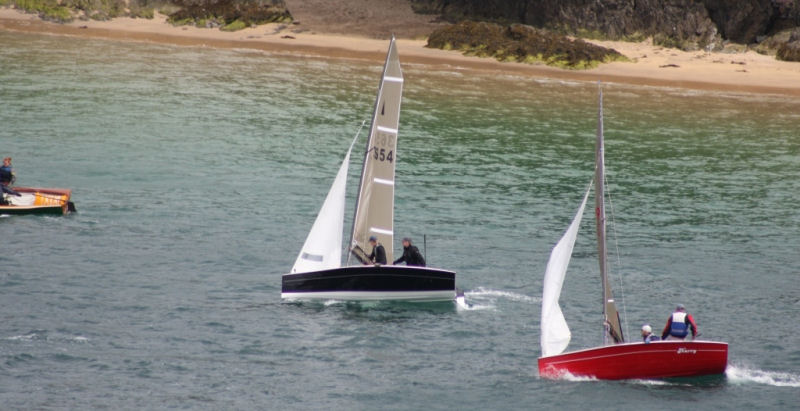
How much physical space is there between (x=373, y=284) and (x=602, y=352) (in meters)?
8.98

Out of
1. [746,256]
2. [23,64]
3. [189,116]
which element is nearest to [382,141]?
[746,256]

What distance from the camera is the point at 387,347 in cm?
3256

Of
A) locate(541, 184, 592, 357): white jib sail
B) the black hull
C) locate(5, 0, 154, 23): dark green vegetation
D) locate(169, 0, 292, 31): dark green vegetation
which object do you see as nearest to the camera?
locate(541, 184, 592, 357): white jib sail

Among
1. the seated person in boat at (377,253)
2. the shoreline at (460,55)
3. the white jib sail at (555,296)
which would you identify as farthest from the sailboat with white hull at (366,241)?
the shoreline at (460,55)

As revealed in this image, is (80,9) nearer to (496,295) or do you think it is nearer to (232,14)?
(232,14)

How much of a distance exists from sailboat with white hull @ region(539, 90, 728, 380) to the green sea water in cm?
47

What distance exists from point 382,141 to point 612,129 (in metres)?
38.1

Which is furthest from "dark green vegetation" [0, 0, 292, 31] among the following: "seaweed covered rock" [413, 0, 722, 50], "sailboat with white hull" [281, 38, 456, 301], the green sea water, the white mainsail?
"sailboat with white hull" [281, 38, 456, 301]

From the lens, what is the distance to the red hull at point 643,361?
97.6ft

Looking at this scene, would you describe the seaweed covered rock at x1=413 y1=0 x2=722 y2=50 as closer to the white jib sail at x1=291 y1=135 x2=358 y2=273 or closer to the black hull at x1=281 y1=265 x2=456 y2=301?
the white jib sail at x1=291 y1=135 x2=358 y2=273

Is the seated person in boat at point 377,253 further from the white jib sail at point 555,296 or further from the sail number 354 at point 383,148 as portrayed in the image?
the white jib sail at point 555,296

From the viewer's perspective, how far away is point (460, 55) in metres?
98.1

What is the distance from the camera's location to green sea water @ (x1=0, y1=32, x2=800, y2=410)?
29922mm

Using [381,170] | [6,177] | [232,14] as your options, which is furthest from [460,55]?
[381,170]
